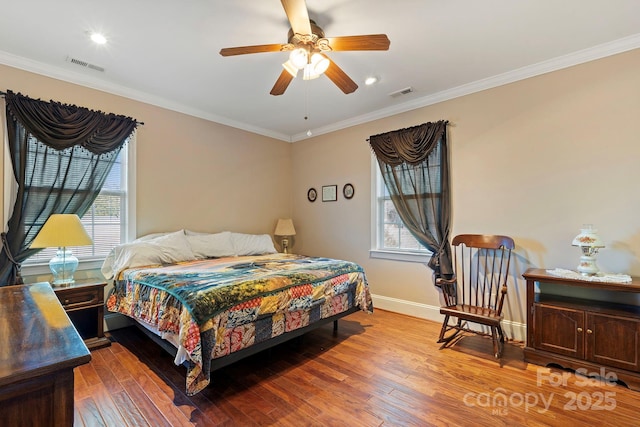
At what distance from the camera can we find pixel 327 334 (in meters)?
3.10

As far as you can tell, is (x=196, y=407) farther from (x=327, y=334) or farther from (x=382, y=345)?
(x=382, y=345)

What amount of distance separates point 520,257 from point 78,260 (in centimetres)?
445

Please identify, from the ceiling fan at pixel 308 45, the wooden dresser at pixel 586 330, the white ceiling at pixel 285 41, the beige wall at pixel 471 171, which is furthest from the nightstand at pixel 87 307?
the wooden dresser at pixel 586 330

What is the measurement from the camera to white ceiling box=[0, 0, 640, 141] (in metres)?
2.05

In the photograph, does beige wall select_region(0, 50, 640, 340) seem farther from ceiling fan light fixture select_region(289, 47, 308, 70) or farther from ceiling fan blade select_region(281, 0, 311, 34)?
ceiling fan blade select_region(281, 0, 311, 34)

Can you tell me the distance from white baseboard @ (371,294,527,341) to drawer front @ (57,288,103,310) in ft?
10.3

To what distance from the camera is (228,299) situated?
1977mm

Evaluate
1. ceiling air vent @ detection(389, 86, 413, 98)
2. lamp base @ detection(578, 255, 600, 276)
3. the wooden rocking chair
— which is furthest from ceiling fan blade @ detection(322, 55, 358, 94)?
lamp base @ detection(578, 255, 600, 276)

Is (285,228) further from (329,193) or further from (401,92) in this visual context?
(401,92)

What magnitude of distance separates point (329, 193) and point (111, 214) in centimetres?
283

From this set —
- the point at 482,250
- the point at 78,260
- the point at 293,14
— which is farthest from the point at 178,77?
the point at 482,250

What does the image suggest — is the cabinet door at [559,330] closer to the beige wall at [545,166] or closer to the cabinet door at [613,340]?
the cabinet door at [613,340]

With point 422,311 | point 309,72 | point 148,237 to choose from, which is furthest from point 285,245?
point 309,72

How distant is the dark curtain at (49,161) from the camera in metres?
2.60
